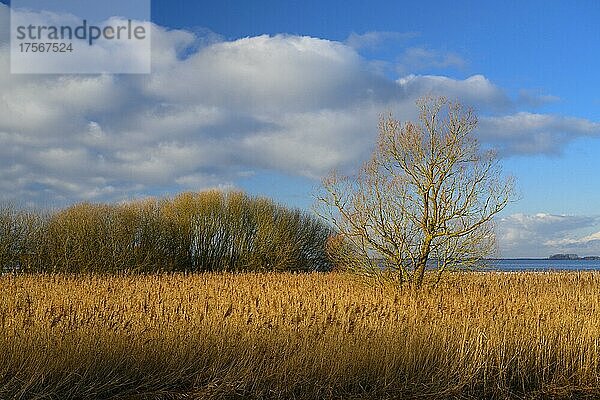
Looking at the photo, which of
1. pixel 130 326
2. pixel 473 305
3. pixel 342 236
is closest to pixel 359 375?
pixel 130 326

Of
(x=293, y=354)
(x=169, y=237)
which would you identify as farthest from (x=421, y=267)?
(x=169, y=237)

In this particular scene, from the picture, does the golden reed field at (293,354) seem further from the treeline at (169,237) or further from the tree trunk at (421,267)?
the treeline at (169,237)

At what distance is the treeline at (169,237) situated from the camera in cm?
2478

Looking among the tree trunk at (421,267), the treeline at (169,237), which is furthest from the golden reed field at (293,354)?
the treeline at (169,237)

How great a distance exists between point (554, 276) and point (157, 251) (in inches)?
682

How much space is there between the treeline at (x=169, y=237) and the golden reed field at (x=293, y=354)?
13706mm

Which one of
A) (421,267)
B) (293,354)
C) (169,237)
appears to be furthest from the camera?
(169,237)

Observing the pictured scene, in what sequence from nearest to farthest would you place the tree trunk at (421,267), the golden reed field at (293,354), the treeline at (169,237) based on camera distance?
the golden reed field at (293,354) < the tree trunk at (421,267) < the treeline at (169,237)

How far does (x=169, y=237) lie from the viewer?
29031 mm

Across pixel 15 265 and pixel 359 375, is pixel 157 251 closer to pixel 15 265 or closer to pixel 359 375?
pixel 15 265

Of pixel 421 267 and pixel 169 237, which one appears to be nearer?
pixel 421 267

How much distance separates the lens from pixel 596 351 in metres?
9.65

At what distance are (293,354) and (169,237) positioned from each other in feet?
70.1

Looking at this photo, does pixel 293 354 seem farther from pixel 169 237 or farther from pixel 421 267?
pixel 169 237
